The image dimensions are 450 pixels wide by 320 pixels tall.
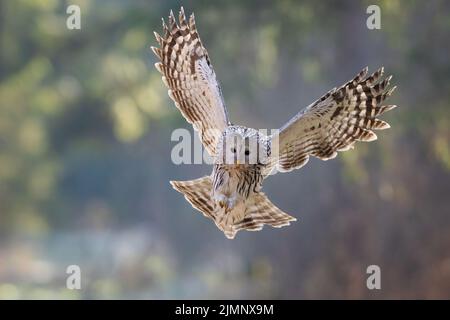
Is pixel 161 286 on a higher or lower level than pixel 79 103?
lower

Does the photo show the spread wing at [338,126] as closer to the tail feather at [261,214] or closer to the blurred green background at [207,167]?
the tail feather at [261,214]

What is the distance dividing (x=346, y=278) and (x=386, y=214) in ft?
2.58

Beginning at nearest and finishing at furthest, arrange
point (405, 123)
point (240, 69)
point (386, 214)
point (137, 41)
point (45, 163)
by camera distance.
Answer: point (405, 123), point (386, 214), point (240, 69), point (137, 41), point (45, 163)

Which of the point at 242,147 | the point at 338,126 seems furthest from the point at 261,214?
the point at 338,126

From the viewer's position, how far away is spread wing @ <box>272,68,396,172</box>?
3.69 metres

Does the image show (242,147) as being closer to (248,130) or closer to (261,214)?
(248,130)

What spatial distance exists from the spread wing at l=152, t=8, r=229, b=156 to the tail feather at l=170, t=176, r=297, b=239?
0.19 m

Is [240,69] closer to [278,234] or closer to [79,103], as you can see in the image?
[278,234]

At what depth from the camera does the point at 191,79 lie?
3750 millimetres

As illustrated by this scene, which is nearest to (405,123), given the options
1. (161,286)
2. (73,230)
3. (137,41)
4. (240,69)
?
(240,69)

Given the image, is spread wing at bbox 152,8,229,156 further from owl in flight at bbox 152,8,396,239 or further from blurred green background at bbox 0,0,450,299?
blurred green background at bbox 0,0,450,299

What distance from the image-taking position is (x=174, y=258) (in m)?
12.8

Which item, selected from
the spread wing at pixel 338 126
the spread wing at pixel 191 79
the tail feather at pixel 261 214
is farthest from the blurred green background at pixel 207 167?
the spread wing at pixel 191 79

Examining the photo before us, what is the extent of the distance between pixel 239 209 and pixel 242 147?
24 centimetres
